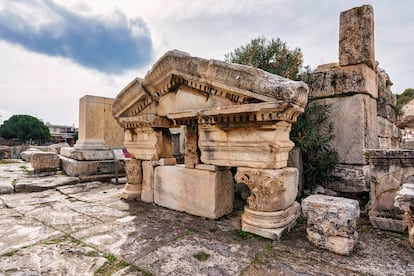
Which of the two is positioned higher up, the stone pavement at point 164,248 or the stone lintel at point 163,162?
the stone lintel at point 163,162

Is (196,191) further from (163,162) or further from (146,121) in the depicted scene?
(146,121)

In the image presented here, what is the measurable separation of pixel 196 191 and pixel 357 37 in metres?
3.68

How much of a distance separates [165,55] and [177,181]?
5.79 feet

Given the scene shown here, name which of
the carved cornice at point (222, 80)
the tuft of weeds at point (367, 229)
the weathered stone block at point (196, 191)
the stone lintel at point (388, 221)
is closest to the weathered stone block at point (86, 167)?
the weathered stone block at point (196, 191)

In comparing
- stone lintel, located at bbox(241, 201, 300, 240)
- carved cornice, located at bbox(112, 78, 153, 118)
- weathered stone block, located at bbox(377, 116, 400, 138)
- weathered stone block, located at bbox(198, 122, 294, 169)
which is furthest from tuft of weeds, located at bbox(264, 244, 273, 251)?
weathered stone block, located at bbox(377, 116, 400, 138)

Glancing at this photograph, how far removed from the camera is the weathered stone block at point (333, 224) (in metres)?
2.07

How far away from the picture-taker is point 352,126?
3.81m

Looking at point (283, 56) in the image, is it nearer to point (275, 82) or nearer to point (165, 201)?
point (275, 82)

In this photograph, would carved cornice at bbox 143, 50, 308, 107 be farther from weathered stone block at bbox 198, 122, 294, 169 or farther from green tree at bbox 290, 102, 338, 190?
green tree at bbox 290, 102, 338, 190

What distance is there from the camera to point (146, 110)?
3.77 metres

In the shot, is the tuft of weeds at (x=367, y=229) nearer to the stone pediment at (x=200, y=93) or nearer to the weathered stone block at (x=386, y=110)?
the stone pediment at (x=200, y=93)

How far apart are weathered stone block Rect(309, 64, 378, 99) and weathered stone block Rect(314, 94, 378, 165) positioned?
0.39 ft

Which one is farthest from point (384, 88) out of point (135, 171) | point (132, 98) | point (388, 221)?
point (135, 171)

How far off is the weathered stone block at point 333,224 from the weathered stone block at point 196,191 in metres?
1.07
